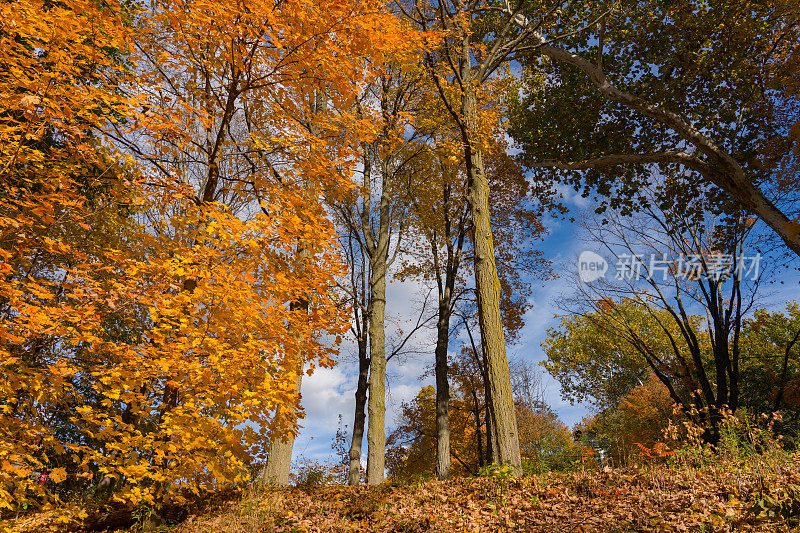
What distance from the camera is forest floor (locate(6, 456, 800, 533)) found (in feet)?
11.8

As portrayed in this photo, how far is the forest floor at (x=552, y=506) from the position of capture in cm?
361

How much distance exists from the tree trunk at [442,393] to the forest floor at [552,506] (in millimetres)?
5060

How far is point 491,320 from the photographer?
22.4 feet

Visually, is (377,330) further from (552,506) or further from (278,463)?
(552,506)

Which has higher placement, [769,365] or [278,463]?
[769,365]

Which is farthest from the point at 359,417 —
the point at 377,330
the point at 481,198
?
the point at 481,198

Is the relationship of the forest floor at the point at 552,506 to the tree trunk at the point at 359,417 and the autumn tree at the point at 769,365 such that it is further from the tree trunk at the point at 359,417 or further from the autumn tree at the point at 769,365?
the autumn tree at the point at 769,365

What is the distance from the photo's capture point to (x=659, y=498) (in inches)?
163

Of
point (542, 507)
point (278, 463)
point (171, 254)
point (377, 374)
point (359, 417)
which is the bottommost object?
point (542, 507)

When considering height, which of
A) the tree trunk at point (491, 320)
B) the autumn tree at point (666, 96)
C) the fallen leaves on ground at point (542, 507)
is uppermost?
the autumn tree at point (666, 96)

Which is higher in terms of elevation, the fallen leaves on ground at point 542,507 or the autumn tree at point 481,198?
the autumn tree at point 481,198

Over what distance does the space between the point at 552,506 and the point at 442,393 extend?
842 cm

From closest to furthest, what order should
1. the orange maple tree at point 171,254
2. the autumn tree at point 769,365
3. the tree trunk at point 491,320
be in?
1. the orange maple tree at point 171,254
2. the tree trunk at point 491,320
3. the autumn tree at point 769,365

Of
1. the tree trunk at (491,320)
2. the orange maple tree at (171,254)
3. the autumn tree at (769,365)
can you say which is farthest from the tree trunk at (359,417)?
the autumn tree at (769,365)
